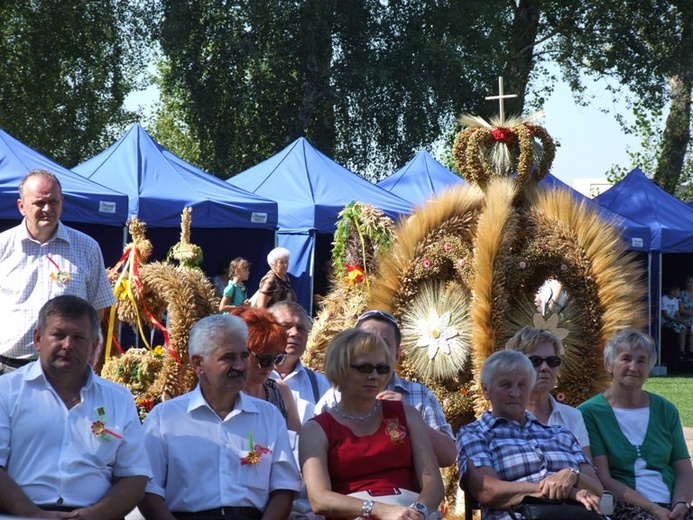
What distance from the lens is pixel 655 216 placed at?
51.6ft

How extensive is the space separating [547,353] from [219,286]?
8.54 metres

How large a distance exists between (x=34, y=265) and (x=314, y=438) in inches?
82.1

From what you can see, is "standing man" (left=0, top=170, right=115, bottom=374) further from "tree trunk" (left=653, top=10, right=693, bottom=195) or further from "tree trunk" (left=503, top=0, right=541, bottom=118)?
"tree trunk" (left=653, top=10, right=693, bottom=195)

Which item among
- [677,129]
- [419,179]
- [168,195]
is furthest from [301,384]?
[677,129]

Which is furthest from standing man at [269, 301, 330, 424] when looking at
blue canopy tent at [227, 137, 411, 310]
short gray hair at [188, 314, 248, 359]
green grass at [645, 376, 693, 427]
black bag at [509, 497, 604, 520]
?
blue canopy tent at [227, 137, 411, 310]

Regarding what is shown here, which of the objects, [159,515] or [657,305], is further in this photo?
[657,305]

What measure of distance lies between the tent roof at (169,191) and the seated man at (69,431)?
808 cm

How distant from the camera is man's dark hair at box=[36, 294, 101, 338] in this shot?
149 inches

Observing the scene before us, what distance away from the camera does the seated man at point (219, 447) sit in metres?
3.93

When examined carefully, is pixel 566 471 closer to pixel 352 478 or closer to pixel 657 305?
pixel 352 478

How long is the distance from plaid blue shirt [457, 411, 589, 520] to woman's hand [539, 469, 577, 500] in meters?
0.11

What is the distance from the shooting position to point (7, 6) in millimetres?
23422

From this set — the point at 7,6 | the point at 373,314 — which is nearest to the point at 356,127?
the point at 7,6

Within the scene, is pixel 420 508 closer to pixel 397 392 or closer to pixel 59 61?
pixel 397 392
